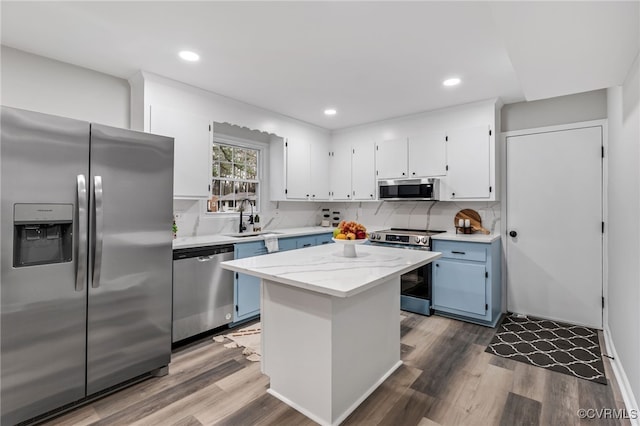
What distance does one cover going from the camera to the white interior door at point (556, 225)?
3.25 meters

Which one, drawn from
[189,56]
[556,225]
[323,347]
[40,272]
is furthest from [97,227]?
[556,225]

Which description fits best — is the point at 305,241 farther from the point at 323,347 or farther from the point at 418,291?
the point at 323,347

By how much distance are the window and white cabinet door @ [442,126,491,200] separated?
103 inches

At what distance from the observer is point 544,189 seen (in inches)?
137

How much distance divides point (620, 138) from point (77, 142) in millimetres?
4007

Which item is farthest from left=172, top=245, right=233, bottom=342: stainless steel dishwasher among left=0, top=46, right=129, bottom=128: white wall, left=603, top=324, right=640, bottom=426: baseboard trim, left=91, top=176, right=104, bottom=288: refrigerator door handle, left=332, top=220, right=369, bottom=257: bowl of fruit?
left=603, top=324, right=640, bottom=426: baseboard trim

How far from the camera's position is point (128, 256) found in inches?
85.7

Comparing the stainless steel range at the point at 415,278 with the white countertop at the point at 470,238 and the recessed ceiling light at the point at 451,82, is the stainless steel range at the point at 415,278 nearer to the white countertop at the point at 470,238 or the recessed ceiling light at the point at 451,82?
the white countertop at the point at 470,238

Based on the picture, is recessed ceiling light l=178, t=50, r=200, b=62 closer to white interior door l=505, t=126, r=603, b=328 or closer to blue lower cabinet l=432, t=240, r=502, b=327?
blue lower cabinet l=432, t=240, r=502, b=327

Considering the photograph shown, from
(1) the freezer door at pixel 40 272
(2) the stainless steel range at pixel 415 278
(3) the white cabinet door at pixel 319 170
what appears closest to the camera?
(1) the freezer door at pixel 40 272

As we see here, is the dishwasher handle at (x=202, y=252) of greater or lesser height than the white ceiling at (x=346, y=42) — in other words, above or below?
below

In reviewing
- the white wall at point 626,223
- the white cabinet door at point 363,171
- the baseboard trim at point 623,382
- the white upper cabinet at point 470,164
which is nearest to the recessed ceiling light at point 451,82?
the white upper cabinet at point 470,164

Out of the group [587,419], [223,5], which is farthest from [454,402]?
[223,5]

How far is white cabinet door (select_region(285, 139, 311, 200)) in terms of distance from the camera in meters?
4.38
